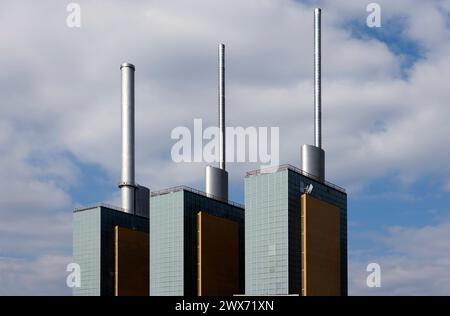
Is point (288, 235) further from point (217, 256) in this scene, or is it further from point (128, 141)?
point (128, 141)

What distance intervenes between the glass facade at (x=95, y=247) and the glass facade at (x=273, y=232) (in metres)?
31.6

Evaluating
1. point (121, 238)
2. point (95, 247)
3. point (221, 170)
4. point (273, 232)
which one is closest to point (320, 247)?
point (273, 232)

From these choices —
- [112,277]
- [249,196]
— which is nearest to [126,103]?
[112,277]

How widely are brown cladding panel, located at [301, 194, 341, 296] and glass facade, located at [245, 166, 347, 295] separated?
1011mm

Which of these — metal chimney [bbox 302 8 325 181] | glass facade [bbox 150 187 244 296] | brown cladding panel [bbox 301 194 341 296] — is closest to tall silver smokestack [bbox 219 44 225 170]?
glass facade [bbox 150 187 244 296]

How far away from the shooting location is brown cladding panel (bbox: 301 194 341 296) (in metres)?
Result: 99.1

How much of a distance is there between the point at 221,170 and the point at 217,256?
14.4 metres

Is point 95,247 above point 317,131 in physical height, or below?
below

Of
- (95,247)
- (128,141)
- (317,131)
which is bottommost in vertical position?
(95,247)

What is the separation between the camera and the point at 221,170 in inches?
4712

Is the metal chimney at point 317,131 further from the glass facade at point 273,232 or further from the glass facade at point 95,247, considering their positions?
the glass facade at point 95,247

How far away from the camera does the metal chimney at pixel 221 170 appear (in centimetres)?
11894

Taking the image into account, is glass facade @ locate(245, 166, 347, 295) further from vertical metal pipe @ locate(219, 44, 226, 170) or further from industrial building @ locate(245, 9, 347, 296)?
vertical metal pipe @ locate(219, 44, 226, 170)

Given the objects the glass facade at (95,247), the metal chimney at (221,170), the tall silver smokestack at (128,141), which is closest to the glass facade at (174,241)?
the metal chimney at (221,170)
